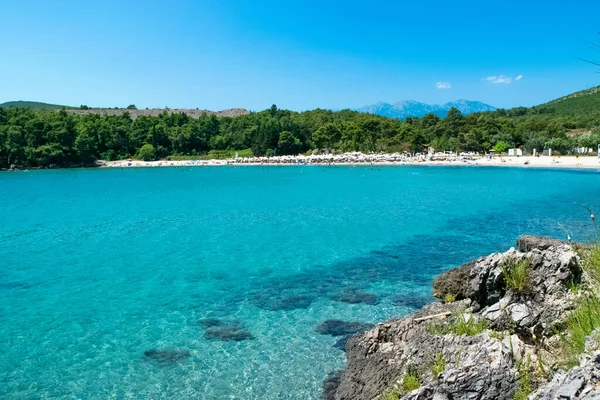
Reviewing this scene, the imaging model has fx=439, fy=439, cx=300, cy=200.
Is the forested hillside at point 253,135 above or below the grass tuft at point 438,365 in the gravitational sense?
above

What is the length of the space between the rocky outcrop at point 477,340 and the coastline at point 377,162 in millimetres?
76661

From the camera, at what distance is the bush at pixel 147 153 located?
395 ft

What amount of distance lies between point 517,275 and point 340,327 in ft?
18.0

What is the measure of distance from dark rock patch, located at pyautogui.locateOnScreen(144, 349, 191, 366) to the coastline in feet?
262

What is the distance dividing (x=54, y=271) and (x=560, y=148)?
325 ft

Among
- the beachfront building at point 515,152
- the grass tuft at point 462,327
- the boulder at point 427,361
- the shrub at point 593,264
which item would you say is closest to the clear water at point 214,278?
the boulder at point 427,361

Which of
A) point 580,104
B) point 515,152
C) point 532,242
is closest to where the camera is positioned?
point 532,242

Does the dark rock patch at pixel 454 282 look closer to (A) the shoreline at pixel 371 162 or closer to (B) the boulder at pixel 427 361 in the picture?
(B) the boulder at pixel 427 361

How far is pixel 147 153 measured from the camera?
120188 millimetres

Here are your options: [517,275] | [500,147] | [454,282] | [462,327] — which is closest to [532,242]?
[454,282]

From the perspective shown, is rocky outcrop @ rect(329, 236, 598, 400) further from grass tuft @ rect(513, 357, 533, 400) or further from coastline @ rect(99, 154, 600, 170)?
coastline @ rect(99, 154, 600, 170)

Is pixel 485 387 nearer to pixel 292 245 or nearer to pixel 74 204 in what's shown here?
pixel 292 245

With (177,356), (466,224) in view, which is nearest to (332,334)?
(177,356)

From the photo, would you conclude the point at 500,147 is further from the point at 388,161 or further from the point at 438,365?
the point at 438,365
